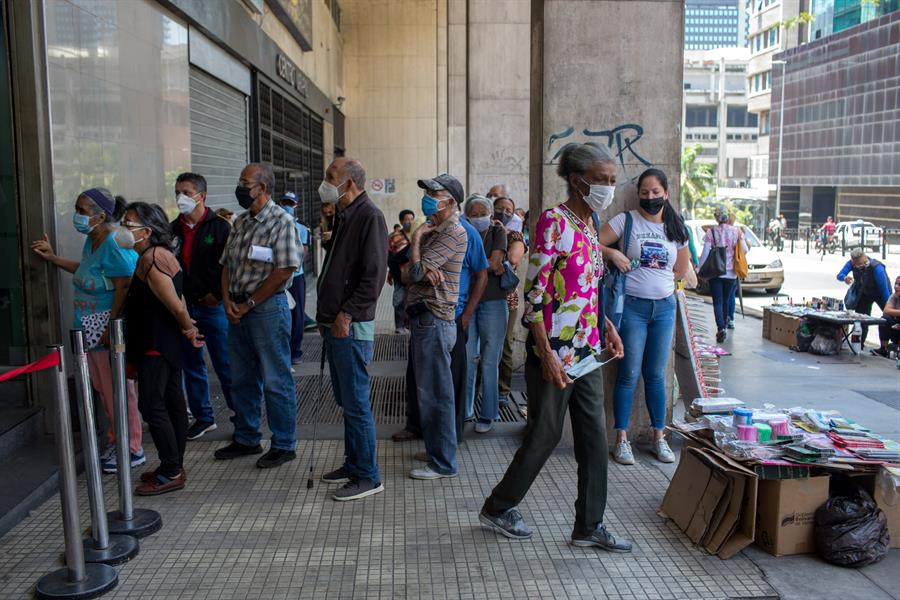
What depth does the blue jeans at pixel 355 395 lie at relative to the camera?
5.09 metres

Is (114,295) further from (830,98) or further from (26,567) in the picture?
(830,98)

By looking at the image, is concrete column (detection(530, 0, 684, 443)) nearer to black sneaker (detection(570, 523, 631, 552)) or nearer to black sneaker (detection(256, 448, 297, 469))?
black sneaker (detection(570, 523, 631, 552))

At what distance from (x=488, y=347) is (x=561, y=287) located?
2.41 meters

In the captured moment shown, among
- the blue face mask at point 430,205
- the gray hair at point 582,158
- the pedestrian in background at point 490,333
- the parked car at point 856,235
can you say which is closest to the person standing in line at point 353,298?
the blue face mask at point 430,205

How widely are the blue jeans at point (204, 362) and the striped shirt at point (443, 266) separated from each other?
186cm

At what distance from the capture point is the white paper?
539cm

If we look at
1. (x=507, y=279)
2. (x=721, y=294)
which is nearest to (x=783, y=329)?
(x=721, y=294)

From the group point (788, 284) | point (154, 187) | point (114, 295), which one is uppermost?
point (154, 187)

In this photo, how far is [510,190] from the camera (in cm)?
1545

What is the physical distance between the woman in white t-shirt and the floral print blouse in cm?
139

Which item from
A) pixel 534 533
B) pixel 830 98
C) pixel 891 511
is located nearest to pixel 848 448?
pixel 891 511

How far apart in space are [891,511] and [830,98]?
6359 cm

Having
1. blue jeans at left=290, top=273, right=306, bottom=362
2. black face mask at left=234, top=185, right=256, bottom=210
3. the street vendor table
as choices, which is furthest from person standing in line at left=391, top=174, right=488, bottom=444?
the street vendor table

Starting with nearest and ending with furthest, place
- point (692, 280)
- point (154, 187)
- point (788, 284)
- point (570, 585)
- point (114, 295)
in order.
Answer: point (570, 585), point (114, 295), point (692, 280), point (154, 187), point (788, 284)
